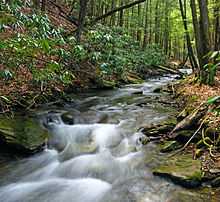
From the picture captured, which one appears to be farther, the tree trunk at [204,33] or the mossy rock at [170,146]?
the tree trunk at [204,33]

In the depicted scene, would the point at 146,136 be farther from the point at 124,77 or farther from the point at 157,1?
the point at 157,1

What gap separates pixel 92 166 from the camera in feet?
19.1

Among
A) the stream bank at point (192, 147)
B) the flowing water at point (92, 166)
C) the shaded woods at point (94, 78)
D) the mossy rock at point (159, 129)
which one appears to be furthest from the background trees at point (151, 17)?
the stream bank at point (192, 147)

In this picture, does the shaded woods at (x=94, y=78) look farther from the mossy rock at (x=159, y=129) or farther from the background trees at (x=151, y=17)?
the background trees at (x=151, y=17)

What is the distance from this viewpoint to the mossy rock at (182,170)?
445 centimetres

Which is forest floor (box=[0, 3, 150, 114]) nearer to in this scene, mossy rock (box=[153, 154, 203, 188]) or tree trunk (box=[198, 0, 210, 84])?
mossy rock (box=[153, 154, 203, 188])

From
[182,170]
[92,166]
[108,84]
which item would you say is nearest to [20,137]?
[92,166]

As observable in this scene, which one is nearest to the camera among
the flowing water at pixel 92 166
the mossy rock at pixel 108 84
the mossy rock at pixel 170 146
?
the flowing water at pixel 92 166

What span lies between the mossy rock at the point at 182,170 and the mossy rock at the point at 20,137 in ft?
8.46

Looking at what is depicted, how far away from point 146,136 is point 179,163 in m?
1.76

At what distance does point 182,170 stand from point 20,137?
3.24 m

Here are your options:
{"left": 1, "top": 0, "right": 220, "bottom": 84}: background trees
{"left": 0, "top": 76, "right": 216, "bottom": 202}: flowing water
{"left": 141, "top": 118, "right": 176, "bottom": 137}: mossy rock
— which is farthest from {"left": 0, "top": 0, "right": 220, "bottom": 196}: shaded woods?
{"left": 1, "top": 0, "right": 220, "bottom": 84}: background trees

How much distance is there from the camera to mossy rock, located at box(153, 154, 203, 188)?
445cm

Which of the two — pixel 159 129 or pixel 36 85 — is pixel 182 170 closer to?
pixel 159 129
